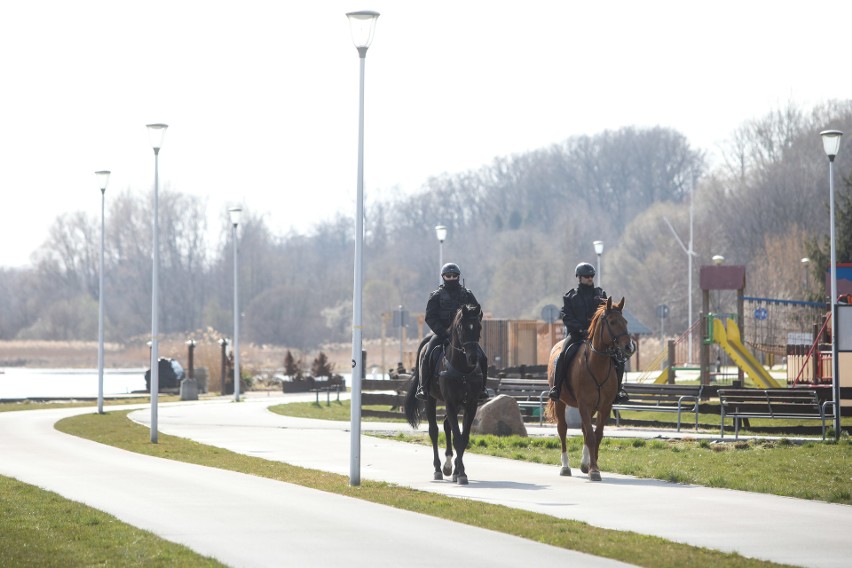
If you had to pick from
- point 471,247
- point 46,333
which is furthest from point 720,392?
point 471,247

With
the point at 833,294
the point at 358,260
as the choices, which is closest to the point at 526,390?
the point at 833,294

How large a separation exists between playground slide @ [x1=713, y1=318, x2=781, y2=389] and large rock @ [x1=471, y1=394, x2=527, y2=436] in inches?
611

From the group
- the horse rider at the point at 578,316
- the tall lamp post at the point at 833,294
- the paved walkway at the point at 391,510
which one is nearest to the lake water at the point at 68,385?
the tall lamp post at the point at 833,294

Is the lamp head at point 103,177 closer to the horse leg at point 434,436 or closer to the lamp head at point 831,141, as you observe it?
the lamp head at point 831,141

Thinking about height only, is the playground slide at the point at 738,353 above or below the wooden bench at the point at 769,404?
above

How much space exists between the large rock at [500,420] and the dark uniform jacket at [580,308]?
7135 mm

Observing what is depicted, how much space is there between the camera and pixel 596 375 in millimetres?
17047

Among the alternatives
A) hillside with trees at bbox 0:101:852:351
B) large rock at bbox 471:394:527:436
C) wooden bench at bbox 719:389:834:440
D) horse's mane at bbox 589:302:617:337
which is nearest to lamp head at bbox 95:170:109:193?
large rock at bbox 471:394:527:436

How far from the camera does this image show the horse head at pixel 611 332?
16.3m

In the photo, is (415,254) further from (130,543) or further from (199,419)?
(130,543)

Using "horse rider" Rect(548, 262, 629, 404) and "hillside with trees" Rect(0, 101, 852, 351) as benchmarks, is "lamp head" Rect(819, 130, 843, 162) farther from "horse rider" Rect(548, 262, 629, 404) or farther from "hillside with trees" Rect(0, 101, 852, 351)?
"hillside with trees" Rect(0, 101, 852, 351)

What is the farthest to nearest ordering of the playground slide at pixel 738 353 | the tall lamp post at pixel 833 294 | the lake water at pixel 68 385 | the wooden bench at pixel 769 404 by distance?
1. the lake water at pixel 68 385
2. the playground slide at pixel 738 353
3. the wooden bench at pixel 769 404
4. the tall lamp post at pixel 833 294

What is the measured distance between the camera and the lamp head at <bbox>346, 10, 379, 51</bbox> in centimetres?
1641

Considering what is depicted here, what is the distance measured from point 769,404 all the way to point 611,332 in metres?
8.65
